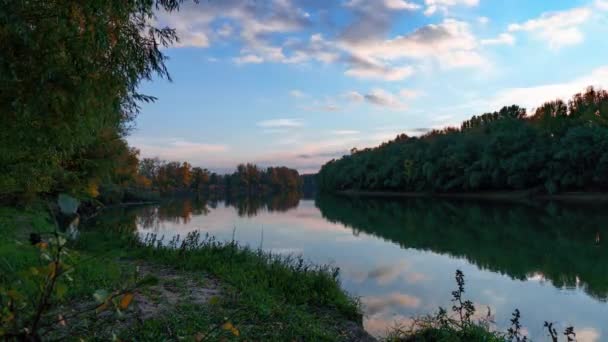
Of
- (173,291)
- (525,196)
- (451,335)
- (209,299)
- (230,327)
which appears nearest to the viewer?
(230,327)

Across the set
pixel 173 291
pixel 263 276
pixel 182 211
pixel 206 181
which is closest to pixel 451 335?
pixel 263 276

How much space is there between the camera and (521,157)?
1730 inches

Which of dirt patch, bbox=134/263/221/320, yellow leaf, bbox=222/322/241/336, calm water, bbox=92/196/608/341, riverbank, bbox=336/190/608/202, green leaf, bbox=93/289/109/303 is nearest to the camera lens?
green leaf, bbox=93/289/109/303

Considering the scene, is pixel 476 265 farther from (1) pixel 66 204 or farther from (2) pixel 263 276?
(1) pixel 66 204

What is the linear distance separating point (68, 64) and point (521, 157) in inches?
1855

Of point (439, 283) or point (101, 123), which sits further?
point (439, 283)

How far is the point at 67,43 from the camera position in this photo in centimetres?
385

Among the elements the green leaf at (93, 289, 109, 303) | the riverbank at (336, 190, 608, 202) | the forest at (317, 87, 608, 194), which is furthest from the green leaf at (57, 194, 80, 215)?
the riverbank at (336, 190, 608, 202)

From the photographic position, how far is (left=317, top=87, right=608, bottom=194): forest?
3897cm

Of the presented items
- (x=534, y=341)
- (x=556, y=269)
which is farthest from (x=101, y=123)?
(x=556, y=269)

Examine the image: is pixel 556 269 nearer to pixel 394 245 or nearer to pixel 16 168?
pixel 394 245

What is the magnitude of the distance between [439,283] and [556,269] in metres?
3.72

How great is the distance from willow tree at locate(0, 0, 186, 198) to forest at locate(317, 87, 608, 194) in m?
40.8

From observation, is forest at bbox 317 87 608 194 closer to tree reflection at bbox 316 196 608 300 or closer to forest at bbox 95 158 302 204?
tree reflection at bbox 316 196 608 300
